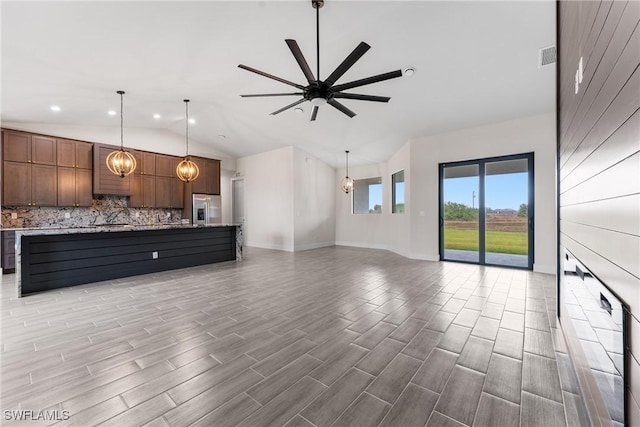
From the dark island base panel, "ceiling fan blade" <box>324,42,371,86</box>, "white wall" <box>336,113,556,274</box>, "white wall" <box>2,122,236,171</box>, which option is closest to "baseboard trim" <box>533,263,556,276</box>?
"white wall" <box>336,113,556,274</box>

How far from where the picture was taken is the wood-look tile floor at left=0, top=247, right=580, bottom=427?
1531 mm

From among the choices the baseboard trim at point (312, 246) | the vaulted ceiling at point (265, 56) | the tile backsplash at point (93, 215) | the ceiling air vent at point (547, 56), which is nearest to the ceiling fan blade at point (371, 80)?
the vaulted ceiling at point (265, 56)

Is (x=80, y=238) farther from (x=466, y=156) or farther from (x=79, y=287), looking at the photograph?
(x=466, y=156)

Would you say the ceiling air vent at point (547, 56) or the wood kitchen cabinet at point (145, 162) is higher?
the ceiling air vent at point (547, 56)

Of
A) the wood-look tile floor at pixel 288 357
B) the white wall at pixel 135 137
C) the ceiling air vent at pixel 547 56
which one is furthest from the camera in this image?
the white wall at pixel 135 137

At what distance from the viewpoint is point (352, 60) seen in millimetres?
2361

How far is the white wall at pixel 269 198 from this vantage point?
25.7 feet

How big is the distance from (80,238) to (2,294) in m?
1.16

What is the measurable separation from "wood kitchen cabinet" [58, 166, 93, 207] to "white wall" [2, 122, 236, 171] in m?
0.82

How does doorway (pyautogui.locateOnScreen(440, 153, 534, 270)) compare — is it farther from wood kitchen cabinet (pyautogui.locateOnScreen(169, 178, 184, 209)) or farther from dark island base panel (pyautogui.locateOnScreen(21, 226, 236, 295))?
wood kitchen cabinet (pyautogui.locateOnScreen(169, 178, 184, 209))

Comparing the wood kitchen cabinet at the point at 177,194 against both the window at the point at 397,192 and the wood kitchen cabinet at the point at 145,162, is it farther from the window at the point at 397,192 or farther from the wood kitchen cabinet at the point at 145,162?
the window at the point at 397,192

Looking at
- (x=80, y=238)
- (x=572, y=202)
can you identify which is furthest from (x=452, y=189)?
(x=80, y=238)

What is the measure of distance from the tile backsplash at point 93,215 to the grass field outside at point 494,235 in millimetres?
7648

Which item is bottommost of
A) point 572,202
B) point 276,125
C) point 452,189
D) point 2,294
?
point 2,294
